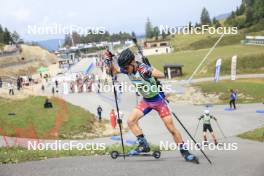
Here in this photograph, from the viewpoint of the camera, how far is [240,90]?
A: 189 feet

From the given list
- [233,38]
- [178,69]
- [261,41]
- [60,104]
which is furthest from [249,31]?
[60,104]

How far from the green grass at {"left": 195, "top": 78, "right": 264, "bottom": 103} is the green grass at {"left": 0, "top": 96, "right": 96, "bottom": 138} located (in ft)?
65.9

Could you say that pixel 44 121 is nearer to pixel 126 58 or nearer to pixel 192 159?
pixel 192 159

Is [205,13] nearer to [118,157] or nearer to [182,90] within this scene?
[182,90]

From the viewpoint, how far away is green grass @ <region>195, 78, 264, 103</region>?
177 feet

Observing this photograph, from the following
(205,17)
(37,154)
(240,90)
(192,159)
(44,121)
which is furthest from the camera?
(205,17)

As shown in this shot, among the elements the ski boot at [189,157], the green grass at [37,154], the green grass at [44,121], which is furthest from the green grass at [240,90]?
the ski boot at [189,157]

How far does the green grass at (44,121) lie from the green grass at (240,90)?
65.9 feet

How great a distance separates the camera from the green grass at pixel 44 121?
3594cm

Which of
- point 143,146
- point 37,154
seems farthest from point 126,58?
point 37,154

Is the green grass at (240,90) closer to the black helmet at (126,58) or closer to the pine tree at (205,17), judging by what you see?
the black helmet at (126,58)

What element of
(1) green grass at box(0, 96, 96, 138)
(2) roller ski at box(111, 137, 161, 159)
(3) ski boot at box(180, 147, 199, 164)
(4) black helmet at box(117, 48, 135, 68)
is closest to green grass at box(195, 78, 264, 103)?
(1) green grass at box(0, 96, 96, 138)

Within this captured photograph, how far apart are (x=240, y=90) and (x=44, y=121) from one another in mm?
28431

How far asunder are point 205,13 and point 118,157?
7497 inches
